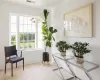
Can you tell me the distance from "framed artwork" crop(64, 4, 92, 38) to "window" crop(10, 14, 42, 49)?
1.70m

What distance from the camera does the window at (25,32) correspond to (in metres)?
4.33

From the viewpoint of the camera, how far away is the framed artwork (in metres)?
2.59

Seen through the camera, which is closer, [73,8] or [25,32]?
[73,8]

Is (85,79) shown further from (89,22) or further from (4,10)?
(4,10)

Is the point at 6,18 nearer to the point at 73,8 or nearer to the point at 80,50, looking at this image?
the point at 73,8

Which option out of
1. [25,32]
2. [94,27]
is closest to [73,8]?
[94,27]

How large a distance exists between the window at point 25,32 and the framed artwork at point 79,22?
170cm

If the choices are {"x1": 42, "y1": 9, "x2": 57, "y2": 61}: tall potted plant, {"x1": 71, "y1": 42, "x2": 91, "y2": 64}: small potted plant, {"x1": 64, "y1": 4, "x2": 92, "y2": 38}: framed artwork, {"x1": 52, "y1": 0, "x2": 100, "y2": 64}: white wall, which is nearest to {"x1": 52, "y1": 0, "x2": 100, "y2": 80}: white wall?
{"x1": 52, "y1": 0, "x2": 100, "y2": 64}: white wall

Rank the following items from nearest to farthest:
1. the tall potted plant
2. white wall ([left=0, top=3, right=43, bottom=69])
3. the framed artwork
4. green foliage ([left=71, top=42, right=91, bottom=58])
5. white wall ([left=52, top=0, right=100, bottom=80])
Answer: green foliage ([left=71, top=42, right=91, bottom=58]), white wall ([left=52, top=0, right=100, bottom=80]), the framed artwork, white wall ([left=0, top=3, right=43, bottom=69]), the tall potted plant

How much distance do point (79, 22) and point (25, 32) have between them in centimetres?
250

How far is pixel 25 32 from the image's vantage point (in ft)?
15.0

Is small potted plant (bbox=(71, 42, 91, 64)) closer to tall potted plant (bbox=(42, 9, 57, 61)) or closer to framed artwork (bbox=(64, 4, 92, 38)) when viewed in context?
framed artwork (bbox=(64, 4, 92, 38))

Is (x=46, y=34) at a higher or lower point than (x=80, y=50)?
higher

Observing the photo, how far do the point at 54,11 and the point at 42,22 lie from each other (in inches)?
26.9
